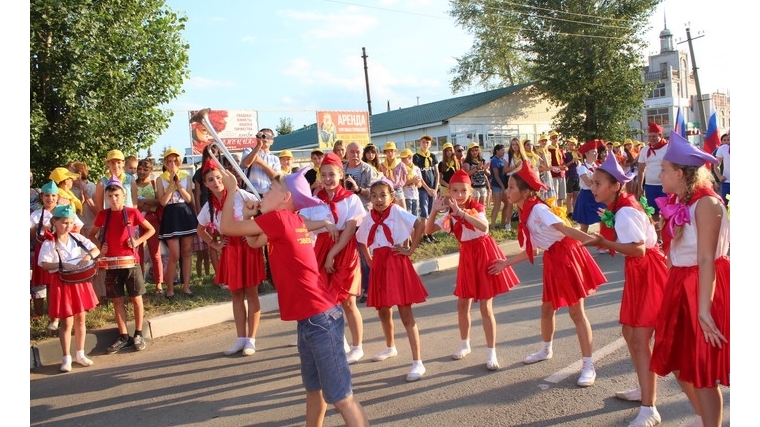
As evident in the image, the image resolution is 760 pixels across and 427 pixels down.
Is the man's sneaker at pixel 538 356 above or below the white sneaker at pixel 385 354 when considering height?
above

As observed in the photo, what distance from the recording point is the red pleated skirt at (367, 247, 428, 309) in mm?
5594

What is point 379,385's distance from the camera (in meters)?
5.48

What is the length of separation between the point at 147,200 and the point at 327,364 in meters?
6.07

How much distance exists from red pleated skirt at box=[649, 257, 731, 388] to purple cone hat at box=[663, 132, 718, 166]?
22.2 inches

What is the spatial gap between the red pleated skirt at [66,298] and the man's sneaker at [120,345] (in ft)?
2.14

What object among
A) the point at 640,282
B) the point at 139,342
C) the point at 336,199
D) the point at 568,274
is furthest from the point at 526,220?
the point at 139,342

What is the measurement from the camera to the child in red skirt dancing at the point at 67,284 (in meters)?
6.39

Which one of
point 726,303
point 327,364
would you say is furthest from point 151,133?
point 726,303

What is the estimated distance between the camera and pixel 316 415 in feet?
13.6

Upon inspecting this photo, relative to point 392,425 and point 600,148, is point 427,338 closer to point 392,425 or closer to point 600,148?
point 392,425

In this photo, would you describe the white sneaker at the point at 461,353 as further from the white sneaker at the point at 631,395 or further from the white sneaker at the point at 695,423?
the white sneaker at the point at 695,423

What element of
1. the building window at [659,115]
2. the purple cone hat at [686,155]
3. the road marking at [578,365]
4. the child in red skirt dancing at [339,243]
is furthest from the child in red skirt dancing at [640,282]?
the building window at [659,115]

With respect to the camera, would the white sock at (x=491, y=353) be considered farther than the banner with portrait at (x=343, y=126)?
No

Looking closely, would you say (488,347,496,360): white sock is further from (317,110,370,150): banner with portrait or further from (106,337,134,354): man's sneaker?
(317,110,370,150): banner with portrait
